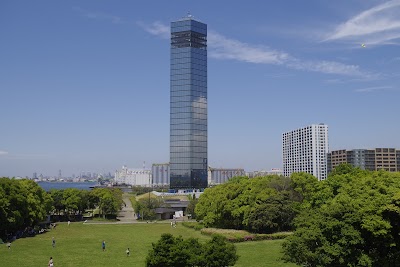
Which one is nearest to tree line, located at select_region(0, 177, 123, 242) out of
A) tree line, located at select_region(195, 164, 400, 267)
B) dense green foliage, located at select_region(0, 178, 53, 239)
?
dense green foliage, located at select_region(0, 178, 53, 239)

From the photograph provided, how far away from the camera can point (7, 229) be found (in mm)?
53062

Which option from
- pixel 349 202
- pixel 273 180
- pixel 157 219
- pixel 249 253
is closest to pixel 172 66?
pixel 157 219

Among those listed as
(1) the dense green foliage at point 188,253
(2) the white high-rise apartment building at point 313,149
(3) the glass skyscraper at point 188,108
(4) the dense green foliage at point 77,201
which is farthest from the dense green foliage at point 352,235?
(2) the white high-rise apartment building at point 313,149

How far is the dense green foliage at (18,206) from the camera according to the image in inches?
2015

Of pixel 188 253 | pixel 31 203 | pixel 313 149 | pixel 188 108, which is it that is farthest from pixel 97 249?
pixel 313 149

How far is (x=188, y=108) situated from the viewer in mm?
128875

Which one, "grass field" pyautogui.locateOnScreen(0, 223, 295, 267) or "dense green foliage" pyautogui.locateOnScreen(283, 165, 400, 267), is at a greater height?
"dense green foliage" pyautogui.locateOnScreen(283, 165, 400, 267)

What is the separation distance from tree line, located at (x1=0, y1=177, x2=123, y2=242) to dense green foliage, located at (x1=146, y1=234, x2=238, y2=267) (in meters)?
31.9

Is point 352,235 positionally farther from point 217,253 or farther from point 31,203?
point 31,203

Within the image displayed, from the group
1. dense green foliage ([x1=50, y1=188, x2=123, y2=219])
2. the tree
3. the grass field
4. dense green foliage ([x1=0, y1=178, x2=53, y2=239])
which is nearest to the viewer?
the tree

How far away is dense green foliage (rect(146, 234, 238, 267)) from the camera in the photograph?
2573 centimetres

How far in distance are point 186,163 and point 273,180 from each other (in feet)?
233

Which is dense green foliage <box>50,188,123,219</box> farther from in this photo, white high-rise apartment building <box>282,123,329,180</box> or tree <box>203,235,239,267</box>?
white high-rise apartment building <box>282,123,329,180</box>

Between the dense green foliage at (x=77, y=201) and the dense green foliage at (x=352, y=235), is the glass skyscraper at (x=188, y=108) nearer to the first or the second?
the dense green foliage at (x=77, y=201)
